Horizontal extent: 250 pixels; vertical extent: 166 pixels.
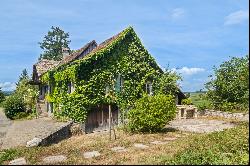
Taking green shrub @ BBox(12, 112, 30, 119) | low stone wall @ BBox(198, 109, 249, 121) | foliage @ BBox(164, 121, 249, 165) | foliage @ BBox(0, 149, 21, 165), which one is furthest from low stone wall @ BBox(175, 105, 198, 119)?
foliage @ BBox(0, 149, 21, 165)

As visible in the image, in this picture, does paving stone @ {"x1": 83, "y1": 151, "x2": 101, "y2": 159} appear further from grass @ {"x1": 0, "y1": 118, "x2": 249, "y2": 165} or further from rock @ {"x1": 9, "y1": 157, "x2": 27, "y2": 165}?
rock @ {"x1": 9, "y1": 157, "x2": 27, "y2": 165}

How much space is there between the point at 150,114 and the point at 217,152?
7.86m

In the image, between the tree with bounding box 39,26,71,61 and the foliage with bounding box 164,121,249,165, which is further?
the tree with bounding box 39,26,71,61

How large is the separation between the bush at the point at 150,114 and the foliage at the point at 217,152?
451cm

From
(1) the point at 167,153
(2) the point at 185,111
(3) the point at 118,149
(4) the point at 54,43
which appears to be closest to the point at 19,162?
(3) the point at 118,149

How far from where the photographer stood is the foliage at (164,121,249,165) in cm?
1225

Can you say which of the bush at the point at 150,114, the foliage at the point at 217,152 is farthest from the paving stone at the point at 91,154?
the bush at the point at 150,114

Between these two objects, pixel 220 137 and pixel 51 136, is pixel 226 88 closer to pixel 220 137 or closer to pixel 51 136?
pixel 220 137

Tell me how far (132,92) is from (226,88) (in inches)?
366

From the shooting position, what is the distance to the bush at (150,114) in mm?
21094

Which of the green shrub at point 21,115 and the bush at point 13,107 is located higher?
the bush at point 13,107

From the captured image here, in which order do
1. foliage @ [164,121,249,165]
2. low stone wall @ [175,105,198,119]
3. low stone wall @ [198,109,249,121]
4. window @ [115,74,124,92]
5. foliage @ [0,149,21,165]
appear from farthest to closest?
low stone wall @ [175,105,198,119], low stone wall @ [198,109,249,121], window @ [115,74,124,92], foliage @ [0,149,21,165], foliage @ [164,121,249,165]

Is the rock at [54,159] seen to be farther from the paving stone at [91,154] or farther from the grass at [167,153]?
the paving stone at [91,154]

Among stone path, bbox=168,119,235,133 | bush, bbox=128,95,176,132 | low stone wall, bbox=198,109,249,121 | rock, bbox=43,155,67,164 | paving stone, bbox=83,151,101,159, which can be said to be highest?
bush, bbox=128,95,176,132
